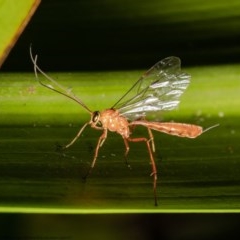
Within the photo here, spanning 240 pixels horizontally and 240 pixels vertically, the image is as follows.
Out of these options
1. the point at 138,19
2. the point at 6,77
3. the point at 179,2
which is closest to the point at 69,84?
the point at 6,77

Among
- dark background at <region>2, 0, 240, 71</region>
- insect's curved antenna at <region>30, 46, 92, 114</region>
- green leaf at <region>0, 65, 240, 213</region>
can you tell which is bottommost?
green leaf at <region>0, 65, 240, 213</region>

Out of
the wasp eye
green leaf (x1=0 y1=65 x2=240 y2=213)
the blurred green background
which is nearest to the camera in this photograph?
green leaf (x1=0 y1=65 x2=240 y2=213)

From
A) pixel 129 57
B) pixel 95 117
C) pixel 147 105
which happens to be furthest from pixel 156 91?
pixel 95 117

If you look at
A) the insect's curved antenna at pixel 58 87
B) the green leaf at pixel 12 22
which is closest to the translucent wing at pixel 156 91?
the insect's curved antenna at pixel 58 87

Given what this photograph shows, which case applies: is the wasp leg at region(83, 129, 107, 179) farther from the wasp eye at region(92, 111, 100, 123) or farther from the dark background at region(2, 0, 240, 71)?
the dark background at region(2, 0, 240, 71)

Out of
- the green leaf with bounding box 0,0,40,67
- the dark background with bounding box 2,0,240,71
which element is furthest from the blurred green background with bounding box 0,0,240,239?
the green leaf with bounding box 0,0,40,67

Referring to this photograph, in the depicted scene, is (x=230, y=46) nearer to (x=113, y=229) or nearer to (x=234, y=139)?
(x=234, y=139)

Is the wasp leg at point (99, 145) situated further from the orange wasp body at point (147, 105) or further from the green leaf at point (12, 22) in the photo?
the green leaf at point (12, 22)
